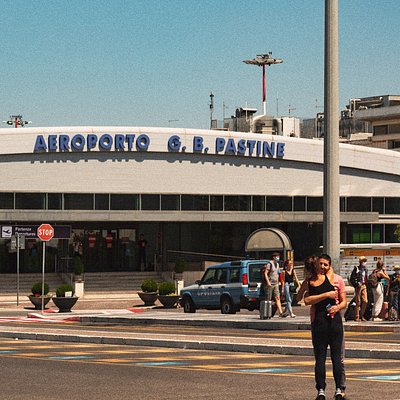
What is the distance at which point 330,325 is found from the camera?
12.7m

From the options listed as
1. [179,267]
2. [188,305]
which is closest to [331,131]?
[188,305]

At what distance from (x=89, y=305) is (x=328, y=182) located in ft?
90.4

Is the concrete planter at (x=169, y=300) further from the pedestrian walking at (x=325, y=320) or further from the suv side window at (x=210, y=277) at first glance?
the pedestrian walking at (x=325, y=320)

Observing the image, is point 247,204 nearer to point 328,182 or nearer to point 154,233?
point 154,233

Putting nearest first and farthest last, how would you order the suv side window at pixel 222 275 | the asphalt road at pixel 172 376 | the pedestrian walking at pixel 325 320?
the pedestrian walking at pixel 325 320 → the asphalt road at pixel 172 376 → the suv side window at pixel 222 275

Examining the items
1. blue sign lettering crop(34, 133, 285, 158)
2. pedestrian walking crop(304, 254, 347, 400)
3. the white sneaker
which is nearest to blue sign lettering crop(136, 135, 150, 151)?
blue sign lettering crop(34, 133, 285, 158)

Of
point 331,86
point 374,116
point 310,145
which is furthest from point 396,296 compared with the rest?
point 374,116

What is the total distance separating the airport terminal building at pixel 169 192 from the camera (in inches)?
2427

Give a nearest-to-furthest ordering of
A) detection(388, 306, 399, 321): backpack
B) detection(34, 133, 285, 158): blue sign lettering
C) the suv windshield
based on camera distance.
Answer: detection(388, 306, 399, 321): backpack < the suv windshield < detection(34, 133, 285, 158): blue sign lettering

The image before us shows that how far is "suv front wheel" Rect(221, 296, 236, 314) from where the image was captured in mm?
37875

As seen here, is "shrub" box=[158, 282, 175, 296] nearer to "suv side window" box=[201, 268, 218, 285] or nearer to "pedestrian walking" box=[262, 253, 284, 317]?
"suv side window" box=[201, 268, 218, 285]

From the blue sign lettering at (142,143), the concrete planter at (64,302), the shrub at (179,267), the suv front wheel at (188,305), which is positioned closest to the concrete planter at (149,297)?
the concrete planter at (64,302)

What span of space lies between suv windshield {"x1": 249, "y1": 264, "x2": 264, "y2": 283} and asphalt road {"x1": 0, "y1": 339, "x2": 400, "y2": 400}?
16468mm

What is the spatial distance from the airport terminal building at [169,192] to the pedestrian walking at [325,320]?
151 feet
